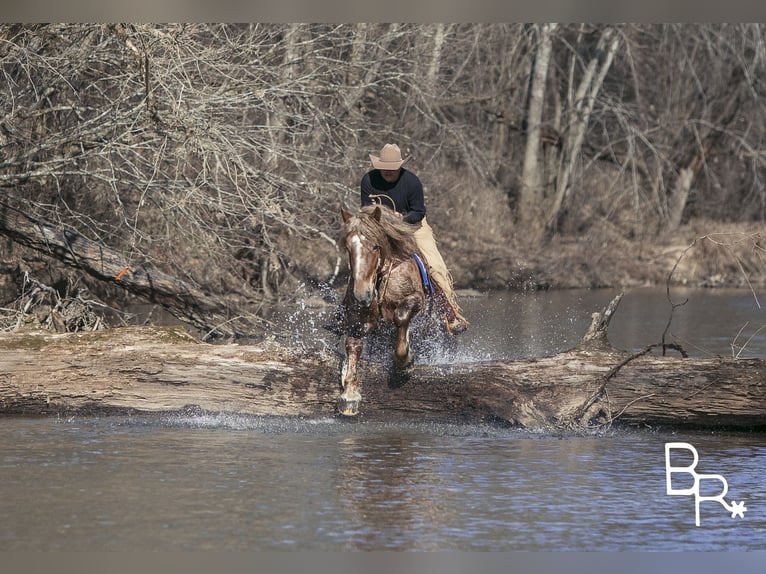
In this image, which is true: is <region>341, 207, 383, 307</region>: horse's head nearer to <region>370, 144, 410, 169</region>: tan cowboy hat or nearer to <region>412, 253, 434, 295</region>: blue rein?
<region>412, 253, 434, 295</region>: blue rein

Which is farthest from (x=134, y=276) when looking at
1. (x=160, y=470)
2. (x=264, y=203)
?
(x=160, y=470)

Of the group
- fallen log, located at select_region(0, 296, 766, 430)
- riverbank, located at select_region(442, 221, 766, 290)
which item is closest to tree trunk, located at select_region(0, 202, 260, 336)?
fallen log, located at select_region(0, 296, 766, 430)

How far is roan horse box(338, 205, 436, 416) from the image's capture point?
36.0 feet

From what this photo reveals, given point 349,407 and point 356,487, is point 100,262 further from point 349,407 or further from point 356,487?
point 356,487

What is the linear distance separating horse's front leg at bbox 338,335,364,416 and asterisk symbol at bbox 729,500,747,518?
3651 mm

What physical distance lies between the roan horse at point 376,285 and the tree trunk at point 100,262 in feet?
15.1

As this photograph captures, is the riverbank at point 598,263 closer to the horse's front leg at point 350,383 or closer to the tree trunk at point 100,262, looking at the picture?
the tree trunk at point 100,262

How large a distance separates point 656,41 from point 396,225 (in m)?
24.2

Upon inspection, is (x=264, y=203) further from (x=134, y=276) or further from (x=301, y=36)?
(x=301, y=36)

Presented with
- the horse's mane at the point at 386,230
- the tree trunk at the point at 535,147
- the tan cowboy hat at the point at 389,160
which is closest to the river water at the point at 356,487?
the horse's mane at the point at 386,230

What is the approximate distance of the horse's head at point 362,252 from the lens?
35.7ft

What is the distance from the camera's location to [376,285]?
37.7 ft

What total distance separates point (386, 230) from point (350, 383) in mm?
1400

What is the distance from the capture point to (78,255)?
16062 millimetres
